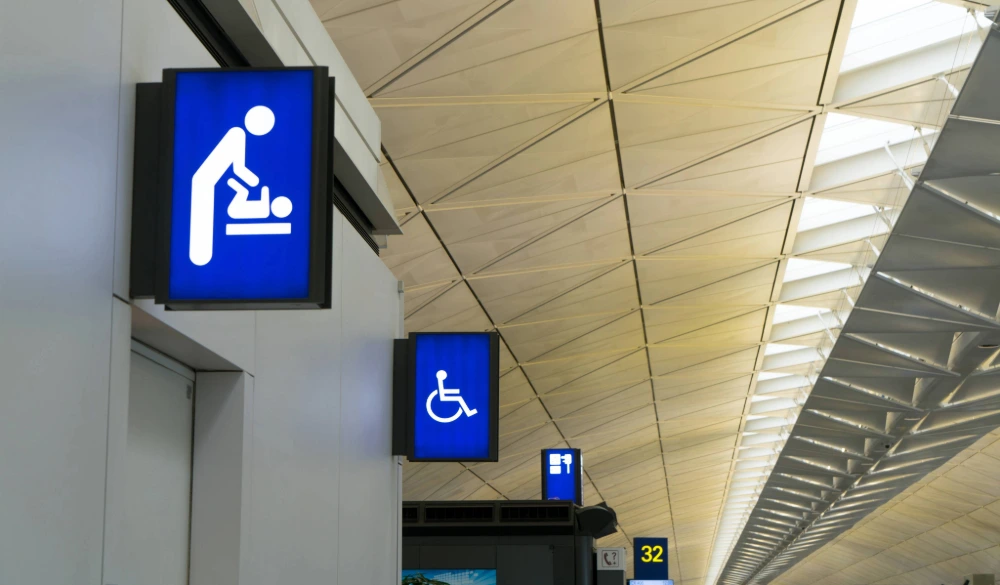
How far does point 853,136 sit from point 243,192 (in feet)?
70.1

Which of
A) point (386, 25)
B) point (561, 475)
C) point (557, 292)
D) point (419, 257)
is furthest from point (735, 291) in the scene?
point (386, 25)

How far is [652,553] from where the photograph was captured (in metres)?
45.1

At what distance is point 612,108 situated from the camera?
20.7m

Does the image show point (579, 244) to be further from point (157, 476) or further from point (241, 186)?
point (241, 186)

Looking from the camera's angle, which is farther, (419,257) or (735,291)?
(735,291)

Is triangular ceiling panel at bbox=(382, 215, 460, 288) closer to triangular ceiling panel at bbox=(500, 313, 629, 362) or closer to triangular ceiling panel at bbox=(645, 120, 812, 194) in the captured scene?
triangular ceiling panel at bbox=(645, 120, 812, 194)

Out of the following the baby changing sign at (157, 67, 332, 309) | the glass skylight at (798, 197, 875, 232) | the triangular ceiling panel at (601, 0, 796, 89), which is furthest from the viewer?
the glass skylight at (798, 197, 875, 232)

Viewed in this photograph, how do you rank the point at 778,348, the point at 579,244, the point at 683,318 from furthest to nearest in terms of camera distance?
the point at 778,348, the point at 683,318, the point at 579,244

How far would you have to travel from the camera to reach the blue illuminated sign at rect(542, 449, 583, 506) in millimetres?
40094

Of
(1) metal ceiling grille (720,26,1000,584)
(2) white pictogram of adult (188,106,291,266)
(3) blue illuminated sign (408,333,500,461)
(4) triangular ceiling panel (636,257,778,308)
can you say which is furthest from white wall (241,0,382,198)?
(4) triangular ceiling panel (636,257,778,308)

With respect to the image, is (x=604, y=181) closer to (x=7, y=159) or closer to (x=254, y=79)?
(x=254, y=79)

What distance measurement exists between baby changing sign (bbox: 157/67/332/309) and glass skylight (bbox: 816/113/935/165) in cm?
1978

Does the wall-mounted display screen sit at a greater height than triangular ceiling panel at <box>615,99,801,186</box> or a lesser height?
lesser

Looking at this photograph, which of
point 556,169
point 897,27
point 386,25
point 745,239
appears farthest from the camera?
point 745,239
